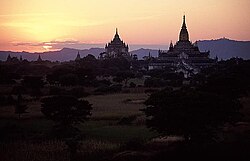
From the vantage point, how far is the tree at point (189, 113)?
66.2 ft

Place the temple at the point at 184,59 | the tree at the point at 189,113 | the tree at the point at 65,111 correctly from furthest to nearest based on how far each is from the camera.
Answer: the temple at the point at 184,59 → the tree at the point at 65,111 → the tree at the point at 189,113

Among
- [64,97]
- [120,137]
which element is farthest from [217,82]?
[64,97]

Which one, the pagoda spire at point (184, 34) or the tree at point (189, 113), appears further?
the pagoda spire at point (184, 34)

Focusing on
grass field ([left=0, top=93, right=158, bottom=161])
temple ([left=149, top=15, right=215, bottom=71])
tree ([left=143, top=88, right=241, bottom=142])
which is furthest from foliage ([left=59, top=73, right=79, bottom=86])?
temple ([left=149, top=15, right=215, bottom=71])

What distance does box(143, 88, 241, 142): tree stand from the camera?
20.2m

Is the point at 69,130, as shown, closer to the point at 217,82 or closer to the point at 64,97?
the point at 64,97

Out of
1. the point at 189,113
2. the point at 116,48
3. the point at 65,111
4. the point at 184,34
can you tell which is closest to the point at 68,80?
the point at 65,111

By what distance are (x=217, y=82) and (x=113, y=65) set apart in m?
71.2

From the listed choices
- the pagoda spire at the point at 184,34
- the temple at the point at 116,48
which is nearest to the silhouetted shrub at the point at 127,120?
the pagoda spire at the point at 184,34

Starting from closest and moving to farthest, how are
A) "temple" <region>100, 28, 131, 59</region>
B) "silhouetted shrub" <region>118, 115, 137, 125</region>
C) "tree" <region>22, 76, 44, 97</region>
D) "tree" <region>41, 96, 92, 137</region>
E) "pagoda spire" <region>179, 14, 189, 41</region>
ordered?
1. "tree" <region>41, 96, 92, 137</region>
2. "silhouetted shrub" <region>118, 115, 137, 125</region>
3. "tree" <region>22, 76, 44, 97</region>
4. "pagoda spire" <region>179, 14, 189, 41</region>
5. "temple" <region>100, 28, 131, 59</region>

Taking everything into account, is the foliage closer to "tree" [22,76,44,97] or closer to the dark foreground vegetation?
A: "tree" [22,76,44,97]

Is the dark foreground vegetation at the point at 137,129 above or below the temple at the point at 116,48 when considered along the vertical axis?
below

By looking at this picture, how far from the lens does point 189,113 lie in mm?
20078

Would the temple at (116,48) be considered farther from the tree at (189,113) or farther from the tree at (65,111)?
the tree at (189,113)
